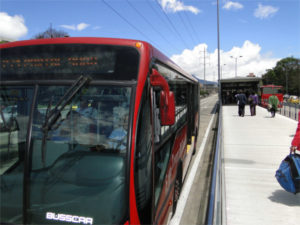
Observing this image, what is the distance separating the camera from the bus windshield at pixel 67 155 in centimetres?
258

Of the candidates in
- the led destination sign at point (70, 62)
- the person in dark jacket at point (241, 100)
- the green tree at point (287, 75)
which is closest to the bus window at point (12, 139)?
the led destination sign at point (70, 62)

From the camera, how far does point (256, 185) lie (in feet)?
20.5

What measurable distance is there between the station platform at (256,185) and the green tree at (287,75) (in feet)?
231

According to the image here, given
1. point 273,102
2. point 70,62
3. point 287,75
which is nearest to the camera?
point 70,62

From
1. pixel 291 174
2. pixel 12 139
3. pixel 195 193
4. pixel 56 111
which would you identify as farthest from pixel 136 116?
pixel 195 193

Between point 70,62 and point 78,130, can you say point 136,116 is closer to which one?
point 78,130

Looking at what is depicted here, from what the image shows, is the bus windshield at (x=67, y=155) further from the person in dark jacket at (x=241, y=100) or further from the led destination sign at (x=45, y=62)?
the person in dark jacket at (x=241, y=100)

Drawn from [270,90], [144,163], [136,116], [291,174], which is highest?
[270,90]

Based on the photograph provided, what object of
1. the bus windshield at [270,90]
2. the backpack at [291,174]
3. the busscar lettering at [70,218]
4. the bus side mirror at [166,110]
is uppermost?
the bus windshield at [270,90]

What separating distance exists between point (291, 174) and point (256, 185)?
1.73m

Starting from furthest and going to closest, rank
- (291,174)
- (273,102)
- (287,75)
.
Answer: (287,75) < (273,102) < (291,174)

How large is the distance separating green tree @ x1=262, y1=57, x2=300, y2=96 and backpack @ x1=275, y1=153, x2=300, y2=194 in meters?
76.0

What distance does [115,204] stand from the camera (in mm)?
2578

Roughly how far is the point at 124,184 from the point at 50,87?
1.30 metres
